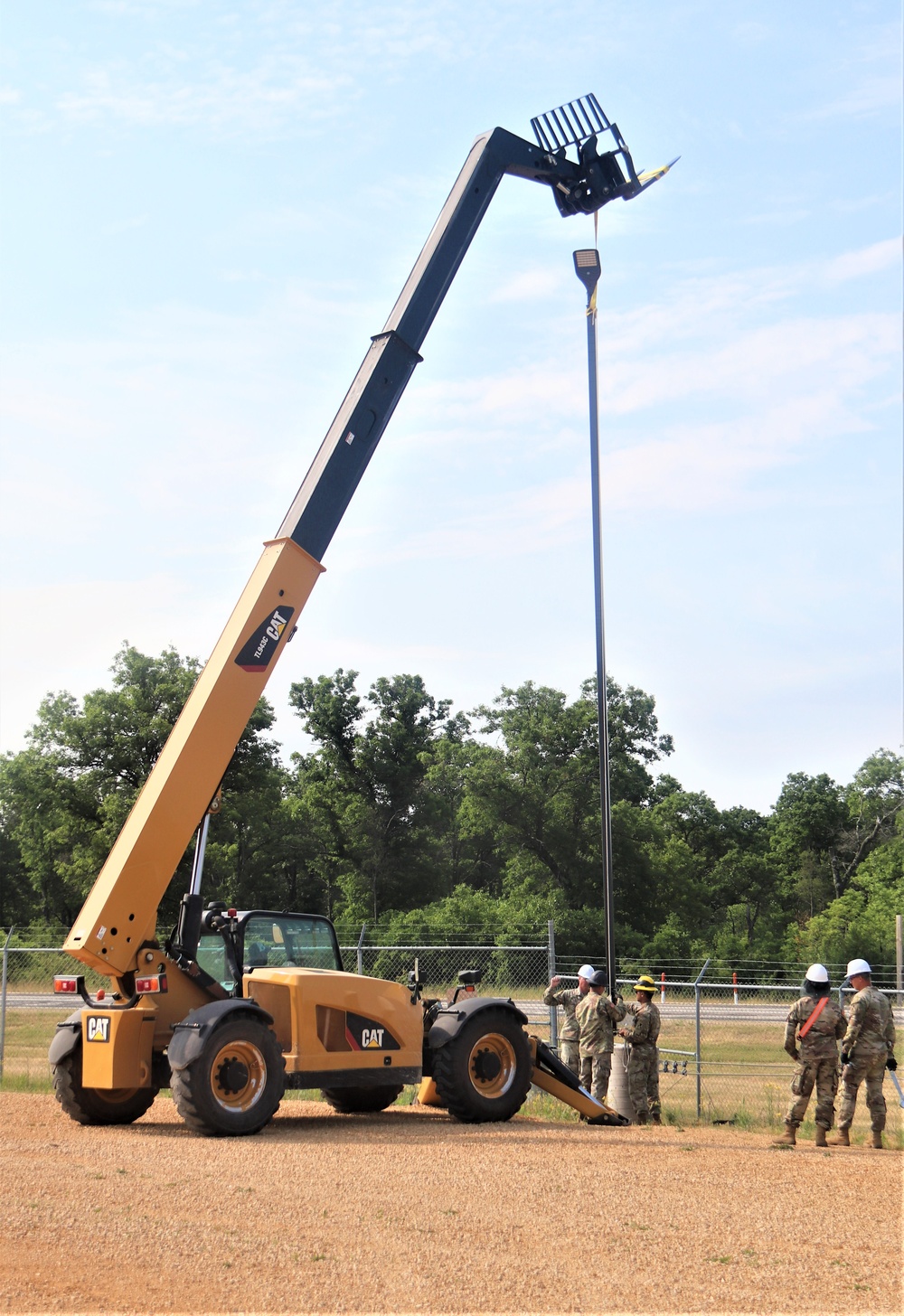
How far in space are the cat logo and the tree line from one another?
27893 millimetres

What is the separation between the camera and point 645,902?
1946 inches

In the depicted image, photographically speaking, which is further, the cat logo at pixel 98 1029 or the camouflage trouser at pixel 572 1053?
the camouflage trouser at pixel 572 1053

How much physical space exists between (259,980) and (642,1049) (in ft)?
13.0

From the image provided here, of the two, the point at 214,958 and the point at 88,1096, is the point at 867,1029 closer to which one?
the point at 214,958

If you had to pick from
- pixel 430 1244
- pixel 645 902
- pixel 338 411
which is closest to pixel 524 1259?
pixel 430 1244

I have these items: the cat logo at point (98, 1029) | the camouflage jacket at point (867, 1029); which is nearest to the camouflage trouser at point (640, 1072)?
the camouflage jacket at point (867, 1029)

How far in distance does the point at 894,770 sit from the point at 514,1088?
183 ft

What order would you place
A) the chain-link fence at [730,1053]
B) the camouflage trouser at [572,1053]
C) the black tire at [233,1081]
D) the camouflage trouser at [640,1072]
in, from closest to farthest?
the black tire at [233,1081]
the camouflage trouser at [640,1072]
the camouflage trouser at [572,1053]
the chain-link fence at [730,1053]

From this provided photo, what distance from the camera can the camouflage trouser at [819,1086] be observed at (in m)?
11.7

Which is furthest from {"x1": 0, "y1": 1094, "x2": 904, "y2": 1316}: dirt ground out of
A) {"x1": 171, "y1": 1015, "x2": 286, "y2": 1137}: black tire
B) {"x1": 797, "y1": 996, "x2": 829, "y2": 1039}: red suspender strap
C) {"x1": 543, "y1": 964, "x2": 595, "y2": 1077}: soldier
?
{"x1": 543, "y1": 964, "x2": 595, "y2": 1077}: soldier

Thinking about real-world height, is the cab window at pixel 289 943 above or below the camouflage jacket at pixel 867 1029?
above

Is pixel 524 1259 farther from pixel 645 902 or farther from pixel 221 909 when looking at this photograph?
pixel 645 902

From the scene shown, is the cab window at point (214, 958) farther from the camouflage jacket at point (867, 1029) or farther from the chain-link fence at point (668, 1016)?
the camouflage jacket at point (867, 1029)

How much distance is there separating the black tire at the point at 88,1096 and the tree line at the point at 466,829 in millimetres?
27231
